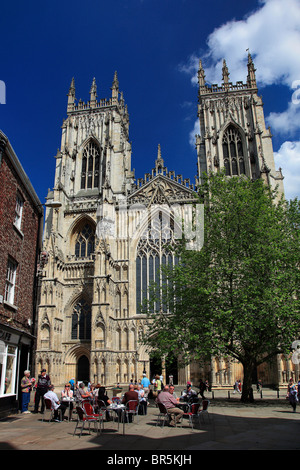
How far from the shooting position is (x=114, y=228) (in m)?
30.2

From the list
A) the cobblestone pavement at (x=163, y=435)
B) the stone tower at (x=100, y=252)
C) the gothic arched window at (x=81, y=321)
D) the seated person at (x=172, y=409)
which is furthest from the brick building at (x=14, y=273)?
the gothic arched window at (x=81, y=321)

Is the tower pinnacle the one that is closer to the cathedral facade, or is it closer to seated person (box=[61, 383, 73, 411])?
the cathedral facade

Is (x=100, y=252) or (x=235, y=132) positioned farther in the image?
(x=235, y=132)

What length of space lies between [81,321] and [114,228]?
788 cm

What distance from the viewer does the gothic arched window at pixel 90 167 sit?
34.2 metres

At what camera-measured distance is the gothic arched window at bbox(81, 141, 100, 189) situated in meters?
34.2

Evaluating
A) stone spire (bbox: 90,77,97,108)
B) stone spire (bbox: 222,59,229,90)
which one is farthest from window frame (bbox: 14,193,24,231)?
stone spire (bbox: 222,59,229,90)

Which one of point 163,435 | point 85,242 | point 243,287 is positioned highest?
point 85,242

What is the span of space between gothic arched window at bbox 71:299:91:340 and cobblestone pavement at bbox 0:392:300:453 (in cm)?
1601

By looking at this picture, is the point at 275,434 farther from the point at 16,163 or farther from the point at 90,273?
the point at 90,273

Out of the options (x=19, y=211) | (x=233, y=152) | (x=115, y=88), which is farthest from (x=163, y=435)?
(x=115, y=88)

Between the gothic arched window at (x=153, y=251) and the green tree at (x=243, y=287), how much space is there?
35.6 ft

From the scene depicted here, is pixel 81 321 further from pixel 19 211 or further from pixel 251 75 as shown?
pixel 251 75
